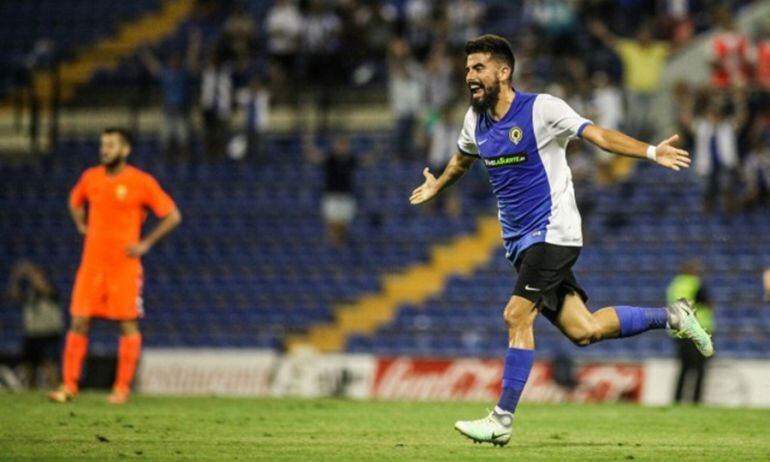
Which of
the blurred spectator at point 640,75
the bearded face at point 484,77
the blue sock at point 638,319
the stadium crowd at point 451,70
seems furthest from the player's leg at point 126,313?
the blurred spectator at point 640,75

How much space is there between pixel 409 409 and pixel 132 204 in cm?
335

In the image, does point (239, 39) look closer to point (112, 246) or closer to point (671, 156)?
point (112, 246)

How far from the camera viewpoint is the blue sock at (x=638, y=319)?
10812mm

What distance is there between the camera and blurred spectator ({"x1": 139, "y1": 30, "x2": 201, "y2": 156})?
28.9 metres

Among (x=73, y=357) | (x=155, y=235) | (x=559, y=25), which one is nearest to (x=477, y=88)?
(x=155, y=235)

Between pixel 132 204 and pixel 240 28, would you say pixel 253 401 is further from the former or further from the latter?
pixel 240 28

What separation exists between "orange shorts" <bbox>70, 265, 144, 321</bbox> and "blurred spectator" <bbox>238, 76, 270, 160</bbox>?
13938 mm

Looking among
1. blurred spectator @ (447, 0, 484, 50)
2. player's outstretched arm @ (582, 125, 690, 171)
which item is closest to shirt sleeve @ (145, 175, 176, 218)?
player's outstretched arm @ (582, 125, 690, 171)

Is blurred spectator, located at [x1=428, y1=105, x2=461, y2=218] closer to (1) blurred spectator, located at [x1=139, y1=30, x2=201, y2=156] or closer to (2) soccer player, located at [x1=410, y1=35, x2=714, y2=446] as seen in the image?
(1) blurred spectator, located at [x1=139, y1=30, x2=201, y2=156]

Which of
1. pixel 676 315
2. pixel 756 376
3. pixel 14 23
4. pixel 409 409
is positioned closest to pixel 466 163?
pixel 676 315

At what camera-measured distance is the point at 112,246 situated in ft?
47.4

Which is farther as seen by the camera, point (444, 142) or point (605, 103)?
point (444, 142)

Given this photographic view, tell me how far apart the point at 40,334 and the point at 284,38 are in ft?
28.1

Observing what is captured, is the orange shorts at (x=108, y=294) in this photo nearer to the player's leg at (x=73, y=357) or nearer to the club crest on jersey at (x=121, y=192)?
the player's leg at (x=73, y=357)
